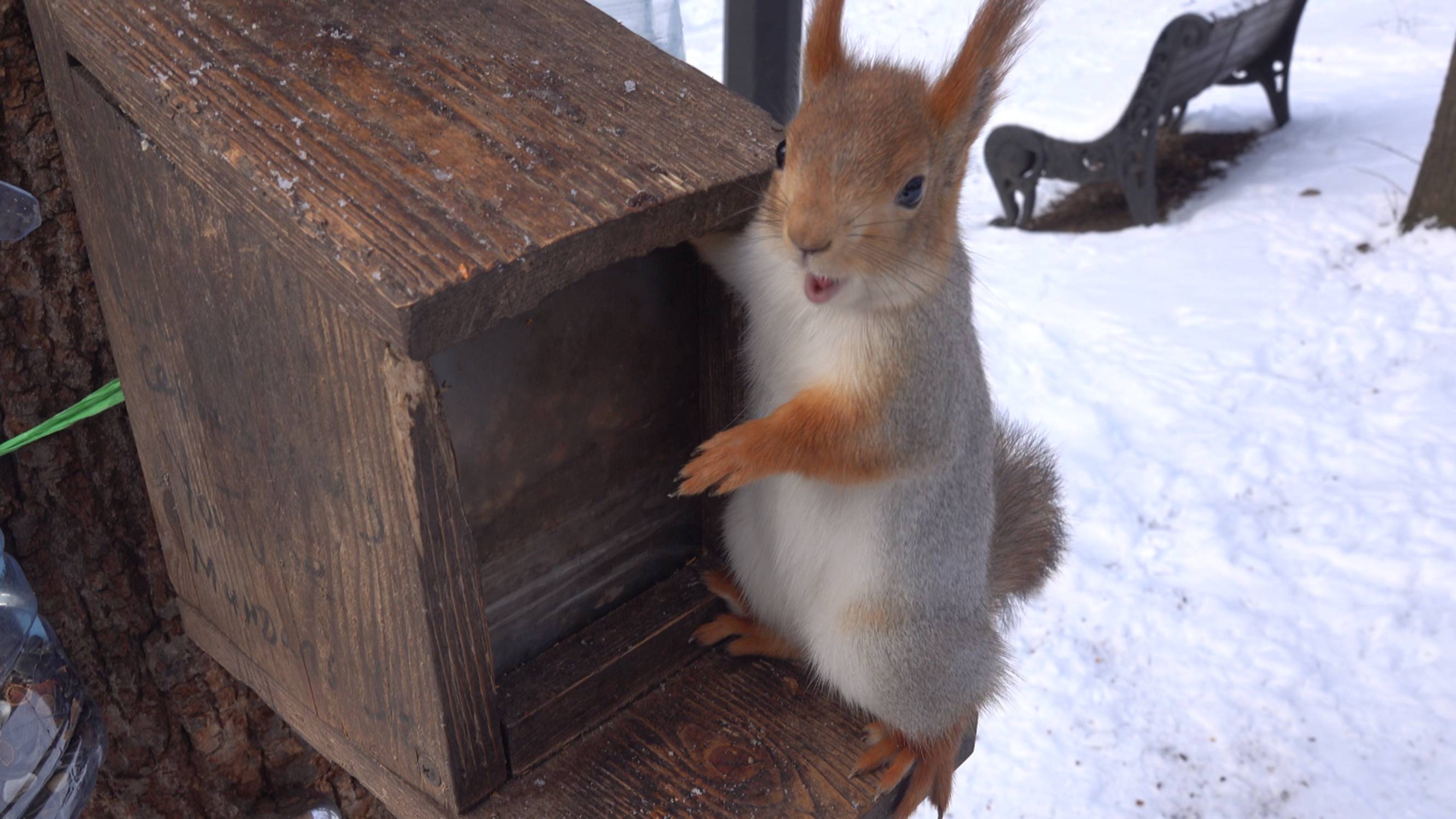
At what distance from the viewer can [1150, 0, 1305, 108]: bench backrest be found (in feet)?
17.5

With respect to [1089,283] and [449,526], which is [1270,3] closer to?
[1089,283]

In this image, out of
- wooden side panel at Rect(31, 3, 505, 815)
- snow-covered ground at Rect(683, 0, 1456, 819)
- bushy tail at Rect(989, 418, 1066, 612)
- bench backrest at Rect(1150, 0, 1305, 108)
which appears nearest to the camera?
wooden side panel at Rect(31, 3, 505, 815)

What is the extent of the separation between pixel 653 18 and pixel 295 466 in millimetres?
1665

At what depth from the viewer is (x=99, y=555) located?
133 cm

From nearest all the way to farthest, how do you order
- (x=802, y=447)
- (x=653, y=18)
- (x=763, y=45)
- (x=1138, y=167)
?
(x=802, y=447) < (x=763, y=45) < (x=653, y=18) < (x=1138, y=167)

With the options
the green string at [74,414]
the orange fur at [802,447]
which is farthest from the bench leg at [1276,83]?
the green string at [74,414]

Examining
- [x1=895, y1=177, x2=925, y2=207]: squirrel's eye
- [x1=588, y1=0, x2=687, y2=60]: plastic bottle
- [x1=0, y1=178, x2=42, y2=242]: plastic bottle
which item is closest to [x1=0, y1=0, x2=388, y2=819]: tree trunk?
[x1=0, y1=178, x2=42, y2=242]: plastic bottle

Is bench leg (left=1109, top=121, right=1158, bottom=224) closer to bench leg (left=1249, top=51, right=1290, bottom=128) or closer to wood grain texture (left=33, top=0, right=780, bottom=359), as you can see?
A: bench leg (left=1249, top=51, right=1290, bottom=128)

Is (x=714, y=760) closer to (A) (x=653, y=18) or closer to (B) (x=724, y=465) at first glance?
(B) (x=724, y=465)

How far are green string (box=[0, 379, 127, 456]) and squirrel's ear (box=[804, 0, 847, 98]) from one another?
82 cm

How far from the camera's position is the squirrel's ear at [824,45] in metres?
1.13

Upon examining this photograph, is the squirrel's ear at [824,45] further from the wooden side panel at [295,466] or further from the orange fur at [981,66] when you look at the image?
the wooden side panel at [295,466]

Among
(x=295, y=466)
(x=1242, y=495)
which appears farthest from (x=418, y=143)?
(x=1242, y=495)

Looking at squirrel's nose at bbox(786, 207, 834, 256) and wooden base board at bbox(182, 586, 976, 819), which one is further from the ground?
squirrel's nose at bbox(786, 207, 834, 256)
